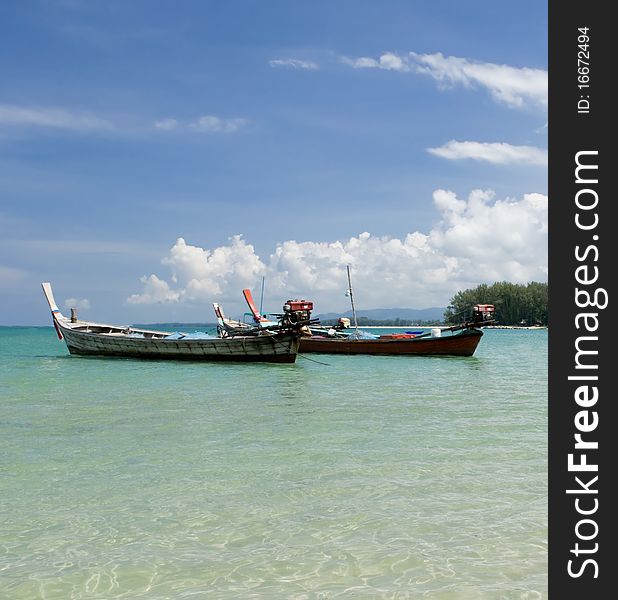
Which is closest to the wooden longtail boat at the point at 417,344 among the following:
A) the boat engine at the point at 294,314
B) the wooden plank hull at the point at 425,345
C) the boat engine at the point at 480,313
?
the wooden plank hull at the point at 425,345

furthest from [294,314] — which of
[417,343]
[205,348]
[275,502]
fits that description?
[275,502]

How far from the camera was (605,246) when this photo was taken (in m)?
4.80

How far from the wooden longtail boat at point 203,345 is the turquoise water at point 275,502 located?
17.2 m

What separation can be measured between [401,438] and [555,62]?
326 inches

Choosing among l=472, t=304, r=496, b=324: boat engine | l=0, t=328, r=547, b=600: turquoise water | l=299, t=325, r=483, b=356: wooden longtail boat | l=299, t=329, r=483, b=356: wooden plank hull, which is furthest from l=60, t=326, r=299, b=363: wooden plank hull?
l=0, t=328, r=547, b=600: turquoise water

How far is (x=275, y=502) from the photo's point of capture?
7.85 m

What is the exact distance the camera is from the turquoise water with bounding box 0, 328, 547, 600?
18.2 feet

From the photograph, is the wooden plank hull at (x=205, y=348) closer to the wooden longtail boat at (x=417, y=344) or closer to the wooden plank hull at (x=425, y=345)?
the wooden longtail boat at (x=417, y=344)

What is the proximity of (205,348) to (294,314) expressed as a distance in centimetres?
582

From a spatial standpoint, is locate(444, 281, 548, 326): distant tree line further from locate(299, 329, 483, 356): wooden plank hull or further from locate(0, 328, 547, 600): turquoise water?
locate(0, 328, 547, 600): turquoise water

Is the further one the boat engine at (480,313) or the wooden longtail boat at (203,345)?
the boat engine at (480,313)

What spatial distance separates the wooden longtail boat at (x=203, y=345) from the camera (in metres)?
34.9

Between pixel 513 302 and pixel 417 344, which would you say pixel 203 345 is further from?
pixel 513 302

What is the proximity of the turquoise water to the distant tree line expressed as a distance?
15091cm
